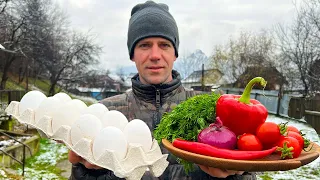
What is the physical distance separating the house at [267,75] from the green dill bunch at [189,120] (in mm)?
28575

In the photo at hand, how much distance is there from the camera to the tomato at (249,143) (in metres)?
1.43

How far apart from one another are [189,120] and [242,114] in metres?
0.30

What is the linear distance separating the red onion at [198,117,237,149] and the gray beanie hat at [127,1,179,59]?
3.19 feet

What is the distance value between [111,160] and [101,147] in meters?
0.10

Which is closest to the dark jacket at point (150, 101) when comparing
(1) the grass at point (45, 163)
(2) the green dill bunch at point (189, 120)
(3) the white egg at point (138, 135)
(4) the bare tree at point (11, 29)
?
(2) the green dill bunch at point (189, 120)

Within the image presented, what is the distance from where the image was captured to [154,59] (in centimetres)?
221

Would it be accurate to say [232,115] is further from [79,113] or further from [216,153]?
[79,113]

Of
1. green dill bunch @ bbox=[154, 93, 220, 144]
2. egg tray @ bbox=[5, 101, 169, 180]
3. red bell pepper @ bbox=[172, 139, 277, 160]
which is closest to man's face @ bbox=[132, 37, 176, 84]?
green dill bunch @ bbox=[154, 93, 220, 144]

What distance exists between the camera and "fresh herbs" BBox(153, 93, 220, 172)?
1660mm

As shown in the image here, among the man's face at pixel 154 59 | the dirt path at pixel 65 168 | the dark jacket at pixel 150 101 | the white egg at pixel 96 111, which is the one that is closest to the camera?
the white egg at pixel 96 111

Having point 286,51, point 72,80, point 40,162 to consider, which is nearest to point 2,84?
point 72,80

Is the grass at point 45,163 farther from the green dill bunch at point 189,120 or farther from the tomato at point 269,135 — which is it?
the tomato at point 269,135

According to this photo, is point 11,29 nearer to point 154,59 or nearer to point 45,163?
point 45,163

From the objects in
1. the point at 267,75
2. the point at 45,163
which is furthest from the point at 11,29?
the point at 267,75
